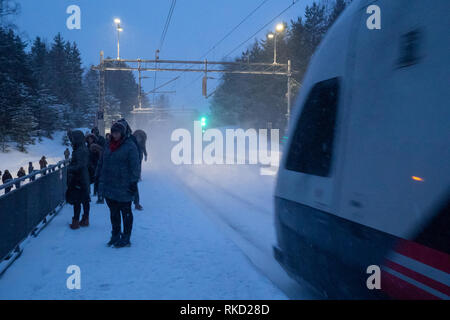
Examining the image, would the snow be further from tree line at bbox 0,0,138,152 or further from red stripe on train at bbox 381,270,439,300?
red stripe on train at bbox 381,270,439,300

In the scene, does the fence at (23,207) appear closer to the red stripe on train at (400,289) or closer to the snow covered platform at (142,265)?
the snow covered platform at (142,265)

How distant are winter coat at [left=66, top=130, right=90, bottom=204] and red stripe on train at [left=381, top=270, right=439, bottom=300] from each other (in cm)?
552

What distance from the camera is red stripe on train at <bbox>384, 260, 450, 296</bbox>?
6.39ft

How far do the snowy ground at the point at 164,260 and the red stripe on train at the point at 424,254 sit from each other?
1989 mm

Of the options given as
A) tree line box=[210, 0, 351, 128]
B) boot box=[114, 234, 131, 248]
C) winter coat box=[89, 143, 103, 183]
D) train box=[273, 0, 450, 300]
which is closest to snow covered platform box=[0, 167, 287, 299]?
boot box=[114, 234, 131, 248]

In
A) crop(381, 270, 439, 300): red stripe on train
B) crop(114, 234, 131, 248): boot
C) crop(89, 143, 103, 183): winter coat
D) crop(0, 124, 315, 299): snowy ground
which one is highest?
crop(89, 143, 103, 183): winter coat

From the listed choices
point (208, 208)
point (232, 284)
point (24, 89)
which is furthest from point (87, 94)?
point (232, 284)

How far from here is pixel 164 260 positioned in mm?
5023

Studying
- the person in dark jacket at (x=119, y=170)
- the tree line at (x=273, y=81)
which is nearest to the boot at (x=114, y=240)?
the person in dark jacket at (x=119, y=170)

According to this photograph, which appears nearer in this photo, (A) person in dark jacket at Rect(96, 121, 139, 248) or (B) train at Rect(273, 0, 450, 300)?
(B) train at Rect(273, 0, 450, 300)

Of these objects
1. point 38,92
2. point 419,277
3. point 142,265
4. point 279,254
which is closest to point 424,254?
point 419,277

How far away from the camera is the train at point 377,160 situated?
6.61 ft

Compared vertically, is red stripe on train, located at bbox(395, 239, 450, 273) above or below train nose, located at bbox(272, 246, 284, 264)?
above

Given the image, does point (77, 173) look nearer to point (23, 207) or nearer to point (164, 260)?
point (23, 207)
